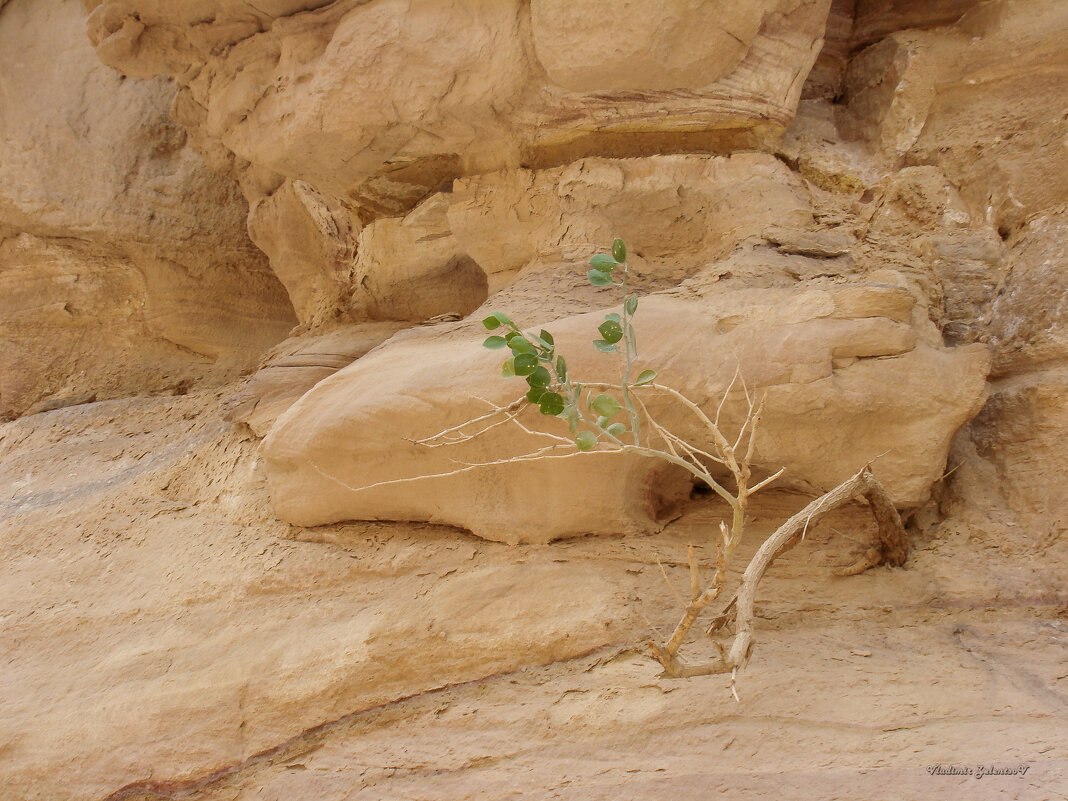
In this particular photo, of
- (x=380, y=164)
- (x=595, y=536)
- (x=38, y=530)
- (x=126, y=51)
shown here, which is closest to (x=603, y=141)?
(x=380, y=164)

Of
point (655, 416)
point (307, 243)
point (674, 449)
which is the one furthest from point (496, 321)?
point (307, 243)

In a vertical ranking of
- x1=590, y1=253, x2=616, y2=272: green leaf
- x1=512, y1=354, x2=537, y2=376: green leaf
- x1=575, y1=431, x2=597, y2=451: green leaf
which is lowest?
x1=575, y1=431, x2=597, y2=451: green leaf

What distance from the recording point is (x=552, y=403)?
1849 mm

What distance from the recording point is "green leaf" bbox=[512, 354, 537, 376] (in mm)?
1796

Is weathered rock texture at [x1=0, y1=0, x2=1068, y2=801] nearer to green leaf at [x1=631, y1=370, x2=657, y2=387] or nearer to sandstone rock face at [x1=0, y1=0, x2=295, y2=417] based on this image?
sandstone rock face at [x1=0, y1=0, x2=295, y2=417]

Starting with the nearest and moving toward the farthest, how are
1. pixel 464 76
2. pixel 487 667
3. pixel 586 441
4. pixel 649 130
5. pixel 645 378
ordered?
pixel 586 441 → pixel 645 378 → pixel 487 667 → pixel 464 76 → pixel 649 130

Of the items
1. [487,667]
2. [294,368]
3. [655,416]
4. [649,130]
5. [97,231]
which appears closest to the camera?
[487,667]

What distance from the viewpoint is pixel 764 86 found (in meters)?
2.95

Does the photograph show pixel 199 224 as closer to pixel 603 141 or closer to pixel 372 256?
pixel 372 256

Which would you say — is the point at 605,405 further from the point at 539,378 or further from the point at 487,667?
the point at 487,667

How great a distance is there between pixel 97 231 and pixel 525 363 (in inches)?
122

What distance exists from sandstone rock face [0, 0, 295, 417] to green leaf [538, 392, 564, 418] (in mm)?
2866

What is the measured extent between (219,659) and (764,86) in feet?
8.24

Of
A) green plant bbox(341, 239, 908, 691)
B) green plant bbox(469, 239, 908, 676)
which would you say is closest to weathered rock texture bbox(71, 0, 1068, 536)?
green plant bbox(341, 239, 908, 691)
